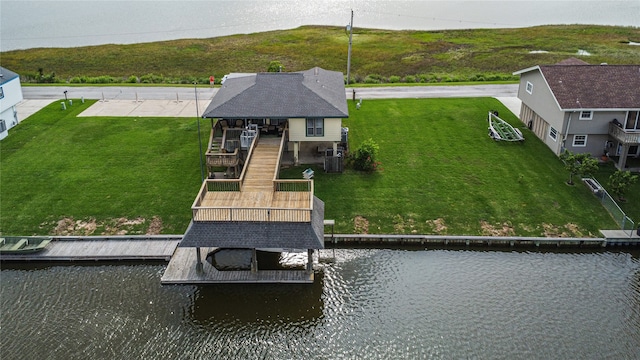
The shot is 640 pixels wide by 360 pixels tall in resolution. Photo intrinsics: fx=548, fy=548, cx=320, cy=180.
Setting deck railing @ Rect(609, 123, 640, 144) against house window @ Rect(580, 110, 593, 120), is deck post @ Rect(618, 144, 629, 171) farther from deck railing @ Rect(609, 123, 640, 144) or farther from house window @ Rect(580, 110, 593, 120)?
house window @ Rect(580, 110, 593, 120)

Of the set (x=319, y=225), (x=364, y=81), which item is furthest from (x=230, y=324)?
(x=364, y=81)

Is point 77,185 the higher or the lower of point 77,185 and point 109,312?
the higher

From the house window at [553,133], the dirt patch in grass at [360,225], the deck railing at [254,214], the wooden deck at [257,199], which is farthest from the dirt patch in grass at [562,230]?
the deck railing at [254,214]

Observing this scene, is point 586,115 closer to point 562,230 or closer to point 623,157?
point 623,157

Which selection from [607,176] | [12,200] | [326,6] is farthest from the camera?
[326,6]

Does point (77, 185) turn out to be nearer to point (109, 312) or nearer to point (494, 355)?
point (109, 312)

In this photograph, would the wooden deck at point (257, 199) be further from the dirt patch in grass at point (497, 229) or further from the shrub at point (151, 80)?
the shrub at point (151, 80)
